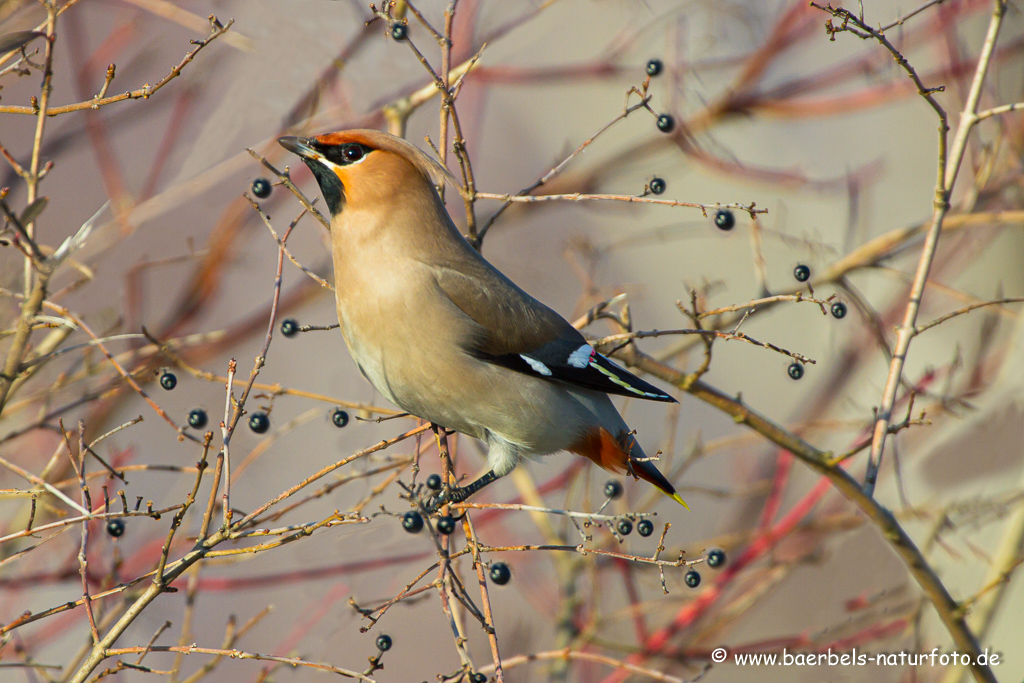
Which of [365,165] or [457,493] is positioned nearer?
[457,493]

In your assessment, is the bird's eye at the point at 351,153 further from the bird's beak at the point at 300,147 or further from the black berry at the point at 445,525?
the black berry at the point at 445,525

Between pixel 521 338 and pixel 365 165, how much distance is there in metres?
0.59

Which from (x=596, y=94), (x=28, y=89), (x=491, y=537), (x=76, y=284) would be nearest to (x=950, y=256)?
(x=596, y=94)

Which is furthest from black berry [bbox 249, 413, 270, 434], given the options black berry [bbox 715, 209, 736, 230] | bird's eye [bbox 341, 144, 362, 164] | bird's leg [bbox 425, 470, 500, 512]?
black berry [bbox 715, 209, 736, 230]

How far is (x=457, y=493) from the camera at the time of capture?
2.03 m

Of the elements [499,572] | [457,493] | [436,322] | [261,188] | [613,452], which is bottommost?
[499,572]

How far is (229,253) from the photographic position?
3.17 meters

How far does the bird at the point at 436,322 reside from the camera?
2072mm

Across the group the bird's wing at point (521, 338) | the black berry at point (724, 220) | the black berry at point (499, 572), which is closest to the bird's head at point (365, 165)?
the bird's wing at point (521, 338)

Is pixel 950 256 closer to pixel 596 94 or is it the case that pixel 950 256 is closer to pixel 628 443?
pixel 596 94

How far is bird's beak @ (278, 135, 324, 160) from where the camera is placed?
208 cm

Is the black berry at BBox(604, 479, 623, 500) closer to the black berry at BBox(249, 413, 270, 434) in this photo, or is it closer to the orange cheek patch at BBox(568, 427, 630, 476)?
the orange cheek patch at BBox(568, 427, 630, 476)

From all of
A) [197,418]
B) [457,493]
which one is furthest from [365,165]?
[457,493]

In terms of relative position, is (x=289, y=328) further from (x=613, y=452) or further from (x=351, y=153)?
(x=613, y=452)
